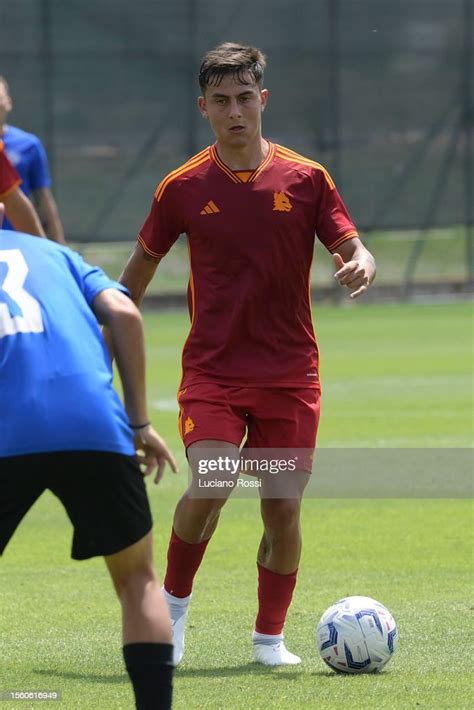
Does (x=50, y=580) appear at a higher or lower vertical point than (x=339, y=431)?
higher

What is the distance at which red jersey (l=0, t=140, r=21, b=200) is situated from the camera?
19.5ft

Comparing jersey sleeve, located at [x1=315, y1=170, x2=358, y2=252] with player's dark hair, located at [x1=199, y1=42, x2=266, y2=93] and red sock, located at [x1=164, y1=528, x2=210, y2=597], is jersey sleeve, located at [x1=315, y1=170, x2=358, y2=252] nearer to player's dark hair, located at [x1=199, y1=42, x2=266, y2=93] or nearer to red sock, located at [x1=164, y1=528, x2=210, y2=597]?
player's dark hair, located at [x1=199, y1=42, x2=266, y2=93]

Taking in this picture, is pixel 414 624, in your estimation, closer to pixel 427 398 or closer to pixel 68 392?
pixel 68 392

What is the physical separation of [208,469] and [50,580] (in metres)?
2.06

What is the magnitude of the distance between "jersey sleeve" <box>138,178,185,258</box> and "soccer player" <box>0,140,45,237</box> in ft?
1.43

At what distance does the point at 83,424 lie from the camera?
4.11 m

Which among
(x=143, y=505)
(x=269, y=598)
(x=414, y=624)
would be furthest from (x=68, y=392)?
(x=414, y=624)

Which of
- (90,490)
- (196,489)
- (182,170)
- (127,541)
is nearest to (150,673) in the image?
(127,541)

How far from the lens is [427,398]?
14461 millimetres

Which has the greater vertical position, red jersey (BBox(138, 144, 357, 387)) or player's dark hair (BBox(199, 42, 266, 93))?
player's dark hair (BBox(199, 42, 266, 93))

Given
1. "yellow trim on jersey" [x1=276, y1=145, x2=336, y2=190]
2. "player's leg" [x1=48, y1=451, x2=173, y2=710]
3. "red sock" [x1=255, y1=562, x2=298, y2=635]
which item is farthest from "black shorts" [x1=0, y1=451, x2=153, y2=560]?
"yellow trim on jersey" [x1=276, y1=145, x2=336, y2=190]

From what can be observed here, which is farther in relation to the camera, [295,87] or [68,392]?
[295,87]

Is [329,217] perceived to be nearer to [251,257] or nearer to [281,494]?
[251,257]

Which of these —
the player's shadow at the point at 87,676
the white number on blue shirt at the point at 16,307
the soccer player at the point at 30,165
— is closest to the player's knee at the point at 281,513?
the player's shadow at the point at 87,676
